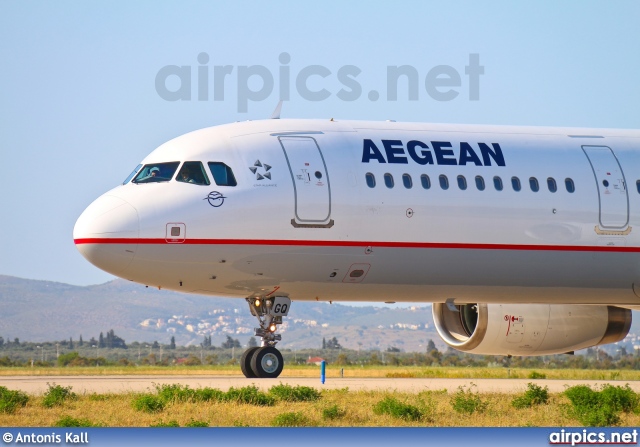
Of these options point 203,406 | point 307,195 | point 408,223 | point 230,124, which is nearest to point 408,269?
point 408,223

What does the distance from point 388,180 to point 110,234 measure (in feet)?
20.9

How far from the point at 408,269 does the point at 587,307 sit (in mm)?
7184

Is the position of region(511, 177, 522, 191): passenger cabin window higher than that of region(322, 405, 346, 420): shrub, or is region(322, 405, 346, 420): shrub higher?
region(511, 177, 522, 191): passenger cabin window

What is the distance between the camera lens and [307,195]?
28578 millimetres

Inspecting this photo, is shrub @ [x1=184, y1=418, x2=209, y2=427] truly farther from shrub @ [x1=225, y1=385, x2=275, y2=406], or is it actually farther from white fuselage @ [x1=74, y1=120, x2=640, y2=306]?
white fuselage @ [x1=74, y1=120, x2=640, y2=306]

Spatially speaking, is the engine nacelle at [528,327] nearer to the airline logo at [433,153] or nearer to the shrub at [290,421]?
the airline logo at [433,153]

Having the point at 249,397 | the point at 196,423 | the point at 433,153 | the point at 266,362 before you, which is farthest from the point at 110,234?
the point at 196,423

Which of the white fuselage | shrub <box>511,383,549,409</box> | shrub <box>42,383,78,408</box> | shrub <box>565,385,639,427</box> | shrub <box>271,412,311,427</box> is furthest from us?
the white fuselage

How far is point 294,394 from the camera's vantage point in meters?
25.0

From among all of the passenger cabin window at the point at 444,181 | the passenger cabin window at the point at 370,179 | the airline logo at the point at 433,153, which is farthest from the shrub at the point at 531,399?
the airline logo at the point at 433,153

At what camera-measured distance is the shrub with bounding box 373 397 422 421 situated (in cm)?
2233

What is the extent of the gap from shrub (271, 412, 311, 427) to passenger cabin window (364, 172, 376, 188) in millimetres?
8826

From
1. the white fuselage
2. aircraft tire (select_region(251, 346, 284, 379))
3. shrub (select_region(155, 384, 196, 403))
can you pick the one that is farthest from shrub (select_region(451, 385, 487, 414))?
aircraft tire (select_region(251, 346, 284, 379))

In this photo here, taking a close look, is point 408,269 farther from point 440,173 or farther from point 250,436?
point 250,436
